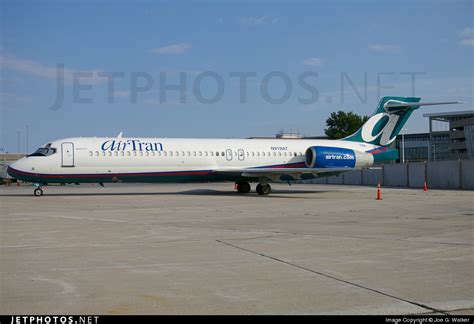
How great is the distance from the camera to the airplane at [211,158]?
25.5 metres

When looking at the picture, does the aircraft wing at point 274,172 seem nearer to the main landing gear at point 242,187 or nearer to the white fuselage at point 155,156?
the white fuselage at point 155,156

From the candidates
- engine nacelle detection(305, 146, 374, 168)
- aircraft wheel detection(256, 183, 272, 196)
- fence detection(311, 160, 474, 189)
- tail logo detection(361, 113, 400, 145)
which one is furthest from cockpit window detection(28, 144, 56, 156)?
fence detection(311, 160, 474, 189)

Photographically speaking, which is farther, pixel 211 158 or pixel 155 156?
pixel 211 158

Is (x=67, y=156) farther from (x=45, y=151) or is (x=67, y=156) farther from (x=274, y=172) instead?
(x=274, y=172)

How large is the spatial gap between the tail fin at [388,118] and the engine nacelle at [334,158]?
7.17 feet

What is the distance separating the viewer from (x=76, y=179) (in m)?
25.6

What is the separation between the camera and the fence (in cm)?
3472

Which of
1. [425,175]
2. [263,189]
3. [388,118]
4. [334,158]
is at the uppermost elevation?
[388,118]

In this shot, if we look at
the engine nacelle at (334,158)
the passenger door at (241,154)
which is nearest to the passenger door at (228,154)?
the passenger door at (241,154)

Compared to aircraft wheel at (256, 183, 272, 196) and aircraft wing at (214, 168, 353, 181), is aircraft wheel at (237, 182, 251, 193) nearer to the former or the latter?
aircraft wing at (214, 168, 353, 181)

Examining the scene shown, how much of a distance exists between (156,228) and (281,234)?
10.8 ft

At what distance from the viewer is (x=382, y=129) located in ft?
103

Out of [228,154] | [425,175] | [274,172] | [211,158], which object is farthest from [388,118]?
[211,158]

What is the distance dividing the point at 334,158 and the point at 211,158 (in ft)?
23.0
